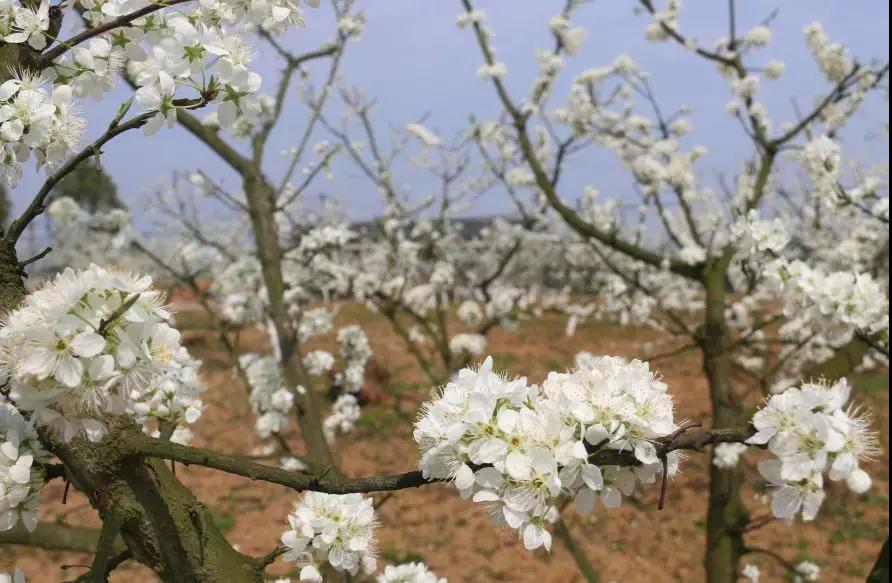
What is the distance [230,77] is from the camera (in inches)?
49.9

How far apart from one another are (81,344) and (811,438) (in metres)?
1.03

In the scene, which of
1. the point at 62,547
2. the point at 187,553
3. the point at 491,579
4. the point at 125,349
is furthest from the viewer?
the point at 491,579

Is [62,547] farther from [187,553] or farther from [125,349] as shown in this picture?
[125,349]

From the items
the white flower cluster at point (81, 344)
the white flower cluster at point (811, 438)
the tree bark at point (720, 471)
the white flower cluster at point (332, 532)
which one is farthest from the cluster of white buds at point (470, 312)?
the white flower cluster at point (81, 344)

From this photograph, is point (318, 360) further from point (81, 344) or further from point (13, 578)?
point (81, 344)

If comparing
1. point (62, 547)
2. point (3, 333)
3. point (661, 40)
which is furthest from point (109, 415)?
point (661, 40)

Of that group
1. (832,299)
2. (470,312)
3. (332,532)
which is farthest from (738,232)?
(470,312)

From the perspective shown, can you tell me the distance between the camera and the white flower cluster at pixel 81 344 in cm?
86

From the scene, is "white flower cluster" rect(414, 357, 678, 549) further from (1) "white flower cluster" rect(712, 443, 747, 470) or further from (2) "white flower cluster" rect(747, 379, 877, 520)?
(1) "white flower cluster" rect(712, 443, 747, 470)

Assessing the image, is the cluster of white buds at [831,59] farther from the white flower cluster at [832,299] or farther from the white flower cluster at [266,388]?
the white flower cluster at [266,388]

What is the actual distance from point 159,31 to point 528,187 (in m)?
6.51

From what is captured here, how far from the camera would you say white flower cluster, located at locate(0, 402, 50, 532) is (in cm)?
112

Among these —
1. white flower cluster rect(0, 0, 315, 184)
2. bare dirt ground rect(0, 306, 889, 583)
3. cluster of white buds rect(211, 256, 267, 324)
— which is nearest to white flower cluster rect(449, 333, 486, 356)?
bare dirt ground rect(0, 306, 889, 583)

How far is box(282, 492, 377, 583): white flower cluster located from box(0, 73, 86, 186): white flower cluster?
904 millimetres
